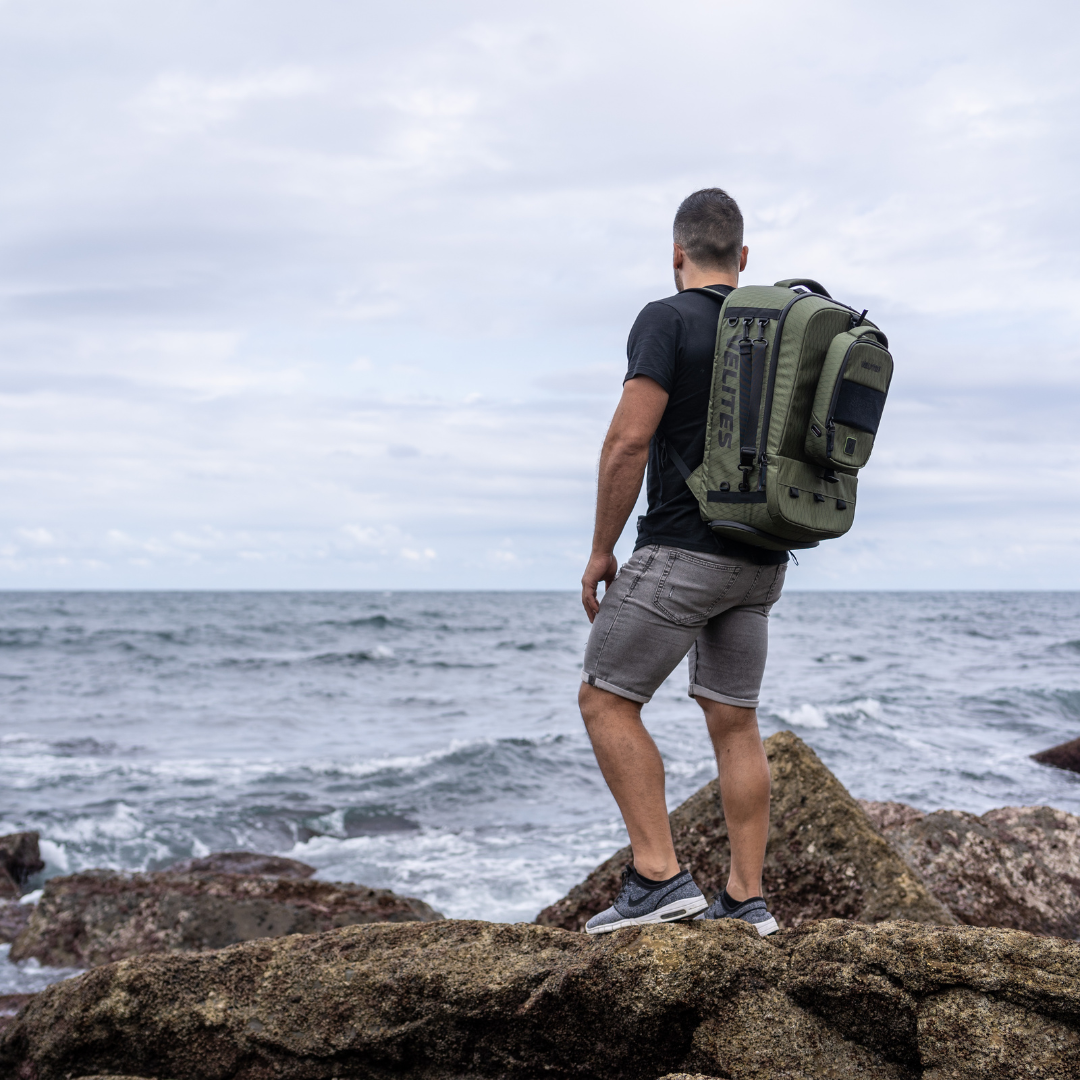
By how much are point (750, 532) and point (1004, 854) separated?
3.74 meters

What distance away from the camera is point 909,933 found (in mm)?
2799

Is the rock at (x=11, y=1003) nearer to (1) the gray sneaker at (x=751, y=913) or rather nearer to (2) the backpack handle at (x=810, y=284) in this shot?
(1) the gray sneaker at (x=751, y=913)

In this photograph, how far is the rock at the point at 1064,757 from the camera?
12.5m

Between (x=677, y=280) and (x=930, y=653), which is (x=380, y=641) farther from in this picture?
(x=677, y=280)

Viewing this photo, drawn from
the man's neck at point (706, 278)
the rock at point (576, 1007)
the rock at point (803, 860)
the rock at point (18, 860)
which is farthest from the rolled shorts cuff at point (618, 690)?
the rock at point (18, 860)

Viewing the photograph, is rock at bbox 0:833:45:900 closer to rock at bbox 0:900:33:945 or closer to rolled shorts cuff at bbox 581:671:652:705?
rock at bbox 0:900:33:945

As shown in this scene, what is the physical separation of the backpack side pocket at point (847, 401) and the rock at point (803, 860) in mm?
2192

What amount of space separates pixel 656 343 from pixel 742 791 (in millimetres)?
1561

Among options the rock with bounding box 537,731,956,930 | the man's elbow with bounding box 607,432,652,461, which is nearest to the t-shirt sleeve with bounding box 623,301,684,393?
the man's elbow with bounding box 607,432,652,461

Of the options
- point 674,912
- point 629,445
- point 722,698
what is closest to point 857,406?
point 629,445

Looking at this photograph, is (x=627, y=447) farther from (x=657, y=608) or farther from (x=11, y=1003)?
(x=11, y=1003)

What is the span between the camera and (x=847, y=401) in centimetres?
300

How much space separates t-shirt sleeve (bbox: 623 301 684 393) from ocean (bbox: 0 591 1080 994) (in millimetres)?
5229

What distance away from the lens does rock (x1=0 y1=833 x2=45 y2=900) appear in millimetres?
8023
